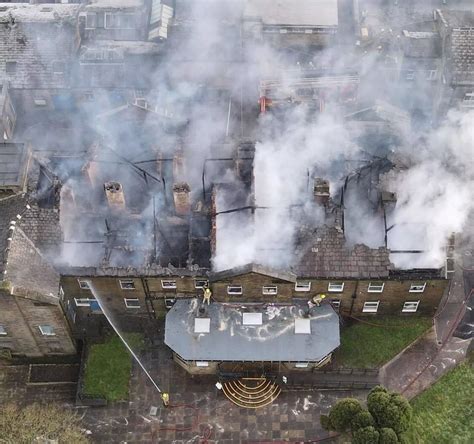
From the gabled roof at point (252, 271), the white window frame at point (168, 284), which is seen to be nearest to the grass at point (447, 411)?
the gabled roof at point (252, 271)

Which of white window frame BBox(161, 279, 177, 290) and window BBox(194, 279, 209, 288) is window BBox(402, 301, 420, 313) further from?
white window frame BBox(161, 279, 177, 290)

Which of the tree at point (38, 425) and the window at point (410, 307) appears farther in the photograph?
the window at point (410, 307)

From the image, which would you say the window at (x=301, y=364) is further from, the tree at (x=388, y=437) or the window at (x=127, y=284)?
the window at (x=127, y=284)

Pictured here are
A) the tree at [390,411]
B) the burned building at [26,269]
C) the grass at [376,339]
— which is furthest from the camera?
the grass at [376,339]

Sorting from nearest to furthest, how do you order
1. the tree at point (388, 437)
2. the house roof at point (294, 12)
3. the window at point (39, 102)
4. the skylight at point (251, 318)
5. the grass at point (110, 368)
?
the tree at point (388, 437)
the skylight at point (251, 318)
the grass at point (110, 368)
the house roof at point (294, 12)
the window at point (39, 102)

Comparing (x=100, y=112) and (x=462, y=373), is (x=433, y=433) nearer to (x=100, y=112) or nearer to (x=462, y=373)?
(x=462, y=373)

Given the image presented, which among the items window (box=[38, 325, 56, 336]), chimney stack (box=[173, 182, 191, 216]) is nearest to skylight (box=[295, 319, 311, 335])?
chimney stack (box=[173, 182, 191, 216])
